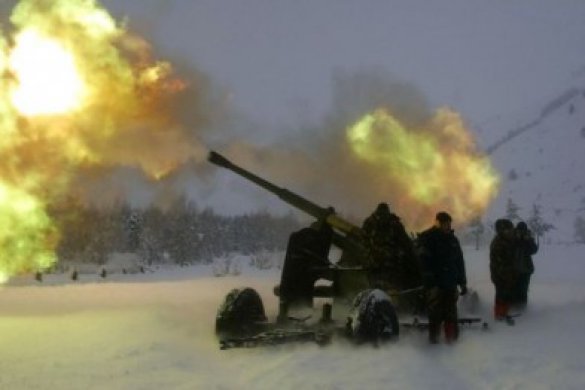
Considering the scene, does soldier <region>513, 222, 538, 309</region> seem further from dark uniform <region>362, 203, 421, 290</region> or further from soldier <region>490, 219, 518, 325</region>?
dark uniform <region>362, 203, 421, 290</region>

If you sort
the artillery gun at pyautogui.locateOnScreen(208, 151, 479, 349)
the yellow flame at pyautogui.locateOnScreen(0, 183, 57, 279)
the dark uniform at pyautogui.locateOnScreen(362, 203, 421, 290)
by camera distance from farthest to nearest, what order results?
the yellow flame at pyautogui.locateOnScreen(0, 183, 57, 279), the dark uniform at pyautogui.locateOnScreen(362, 203, 421, 290), the artillery gun at pyautogui.locateOnScreen(208, 151, 479, 349)

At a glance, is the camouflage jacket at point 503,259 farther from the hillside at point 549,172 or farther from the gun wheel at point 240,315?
the hillside at point 549,172

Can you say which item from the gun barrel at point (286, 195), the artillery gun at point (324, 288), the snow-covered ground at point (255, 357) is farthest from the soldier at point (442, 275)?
the gun barrel at point (286, 195)

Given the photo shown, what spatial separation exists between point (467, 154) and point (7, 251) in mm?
14248

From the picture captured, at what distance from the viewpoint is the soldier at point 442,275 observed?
10.8 m

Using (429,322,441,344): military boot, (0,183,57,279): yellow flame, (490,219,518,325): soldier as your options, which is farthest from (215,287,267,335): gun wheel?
(0,183,57,279): yellow flame

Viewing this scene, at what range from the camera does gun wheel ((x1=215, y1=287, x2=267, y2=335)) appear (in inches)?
471

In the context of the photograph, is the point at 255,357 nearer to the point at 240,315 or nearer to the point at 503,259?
the point at 240,315

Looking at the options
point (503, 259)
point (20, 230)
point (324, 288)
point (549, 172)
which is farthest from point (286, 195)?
point (549, 172)

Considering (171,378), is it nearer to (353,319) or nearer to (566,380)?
(353,319)

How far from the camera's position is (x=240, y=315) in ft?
39.7

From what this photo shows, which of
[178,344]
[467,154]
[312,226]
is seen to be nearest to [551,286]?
[467,154]

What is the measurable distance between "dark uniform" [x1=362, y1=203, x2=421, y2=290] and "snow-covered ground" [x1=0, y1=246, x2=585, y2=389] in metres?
1.36

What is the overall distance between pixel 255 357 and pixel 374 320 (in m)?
1.79
